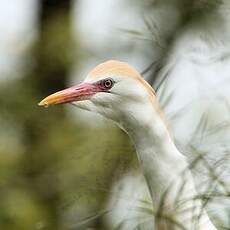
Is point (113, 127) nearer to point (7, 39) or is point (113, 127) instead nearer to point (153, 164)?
point (153, 164)

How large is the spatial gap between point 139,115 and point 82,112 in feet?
1.68

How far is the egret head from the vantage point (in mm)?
1700

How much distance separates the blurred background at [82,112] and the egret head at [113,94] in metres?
0.04

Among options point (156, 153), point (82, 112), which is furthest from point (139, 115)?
point (82, 112)

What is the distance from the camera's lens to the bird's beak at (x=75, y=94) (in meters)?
1.70

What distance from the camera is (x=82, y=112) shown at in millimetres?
2201

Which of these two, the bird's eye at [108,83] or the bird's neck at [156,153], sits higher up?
the bird's eye at [108,83]

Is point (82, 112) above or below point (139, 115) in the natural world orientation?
below

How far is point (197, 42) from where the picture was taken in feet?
5.50

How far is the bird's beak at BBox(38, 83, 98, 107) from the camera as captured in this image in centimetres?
170

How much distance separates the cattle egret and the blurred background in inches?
1.1

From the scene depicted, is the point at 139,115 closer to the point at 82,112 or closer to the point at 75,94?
the point at 75,94

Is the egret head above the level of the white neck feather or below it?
above

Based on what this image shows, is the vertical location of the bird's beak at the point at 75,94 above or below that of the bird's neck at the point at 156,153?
above
